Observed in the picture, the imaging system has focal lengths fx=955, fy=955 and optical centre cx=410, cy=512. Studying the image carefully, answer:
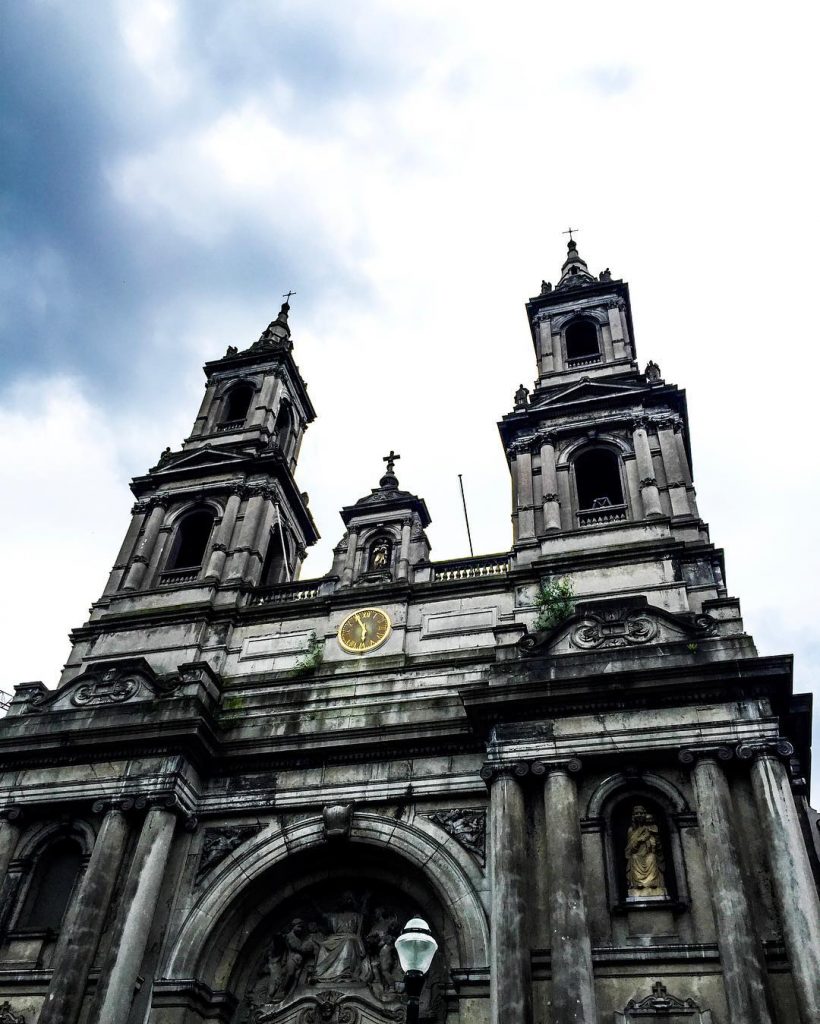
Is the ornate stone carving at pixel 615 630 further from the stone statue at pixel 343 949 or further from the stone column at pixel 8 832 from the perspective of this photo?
the stone column at pixel 8 832

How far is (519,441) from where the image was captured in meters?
26.1

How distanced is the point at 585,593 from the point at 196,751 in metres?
9.14

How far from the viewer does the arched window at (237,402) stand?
32438mm

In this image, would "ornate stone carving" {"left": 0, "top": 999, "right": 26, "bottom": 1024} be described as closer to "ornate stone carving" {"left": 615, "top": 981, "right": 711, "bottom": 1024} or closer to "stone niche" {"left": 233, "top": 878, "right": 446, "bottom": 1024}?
"stone niche" {"left": 233, "top": 878, "right": 446, "bottom": 1024}

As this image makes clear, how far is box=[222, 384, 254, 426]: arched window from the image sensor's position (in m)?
32.4

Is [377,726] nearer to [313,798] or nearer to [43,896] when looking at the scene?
[313,798]

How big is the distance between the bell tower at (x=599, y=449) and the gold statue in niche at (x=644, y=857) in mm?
5914

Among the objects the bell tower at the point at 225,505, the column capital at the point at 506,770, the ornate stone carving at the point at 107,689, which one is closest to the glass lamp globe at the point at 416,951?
the column capital at the point at 506,770

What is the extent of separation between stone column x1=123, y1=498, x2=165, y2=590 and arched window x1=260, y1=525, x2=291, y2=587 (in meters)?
3.27

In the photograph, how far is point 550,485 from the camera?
24.6 meters

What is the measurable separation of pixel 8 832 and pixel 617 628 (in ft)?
43.4

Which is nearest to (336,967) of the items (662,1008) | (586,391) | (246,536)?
(662,1008)

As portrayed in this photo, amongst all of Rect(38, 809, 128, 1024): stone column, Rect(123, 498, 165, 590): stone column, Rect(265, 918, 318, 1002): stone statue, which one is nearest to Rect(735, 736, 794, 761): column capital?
Rect(265, 918, 318, 1002): stone statue

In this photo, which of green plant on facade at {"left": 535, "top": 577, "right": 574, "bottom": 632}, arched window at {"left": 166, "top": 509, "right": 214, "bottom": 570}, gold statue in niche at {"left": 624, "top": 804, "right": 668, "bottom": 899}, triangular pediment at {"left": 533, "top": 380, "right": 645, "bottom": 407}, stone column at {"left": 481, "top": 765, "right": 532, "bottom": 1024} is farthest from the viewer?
arched window at {"left": 166, "top": 509, "right": 214, "bottom": 570}
